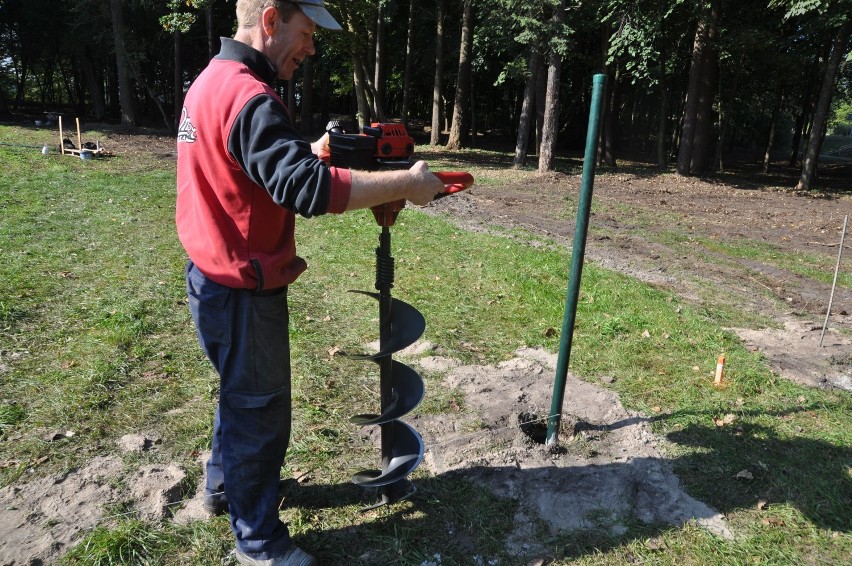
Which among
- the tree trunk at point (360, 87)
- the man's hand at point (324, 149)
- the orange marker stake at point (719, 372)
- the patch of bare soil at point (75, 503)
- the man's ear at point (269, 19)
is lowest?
the patch of bare soil at point (75, 503)

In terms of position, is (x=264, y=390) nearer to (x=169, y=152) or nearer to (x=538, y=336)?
(x=538, y=336)

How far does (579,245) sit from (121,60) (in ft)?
86.7

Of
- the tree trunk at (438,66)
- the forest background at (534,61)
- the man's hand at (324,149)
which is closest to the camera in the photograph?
the man's hand at (324,149)

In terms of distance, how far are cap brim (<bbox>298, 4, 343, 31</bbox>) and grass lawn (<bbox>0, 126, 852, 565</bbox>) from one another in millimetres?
2197

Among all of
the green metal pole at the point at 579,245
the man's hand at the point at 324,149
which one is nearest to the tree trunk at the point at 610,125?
the green metal pole at the point at 579,245

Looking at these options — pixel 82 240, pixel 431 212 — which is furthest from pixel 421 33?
pixel 82 240

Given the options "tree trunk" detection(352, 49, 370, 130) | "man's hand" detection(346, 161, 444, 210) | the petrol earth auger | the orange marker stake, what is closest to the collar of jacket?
the petrol earth auger

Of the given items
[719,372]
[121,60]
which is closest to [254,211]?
[719,372]

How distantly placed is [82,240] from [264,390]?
6.54 meters

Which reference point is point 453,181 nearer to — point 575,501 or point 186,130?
point 186,130

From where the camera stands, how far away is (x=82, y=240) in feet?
25.4

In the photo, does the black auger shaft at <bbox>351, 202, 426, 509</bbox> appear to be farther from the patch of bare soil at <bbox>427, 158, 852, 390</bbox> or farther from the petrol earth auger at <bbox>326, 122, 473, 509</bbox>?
the patch of bare soil at <bbox>427, 158, 852, 390</bbox>

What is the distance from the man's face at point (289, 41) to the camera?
2262 mm

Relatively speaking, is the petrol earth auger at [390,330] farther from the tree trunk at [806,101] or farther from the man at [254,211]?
the tree trunk at [806,101]
